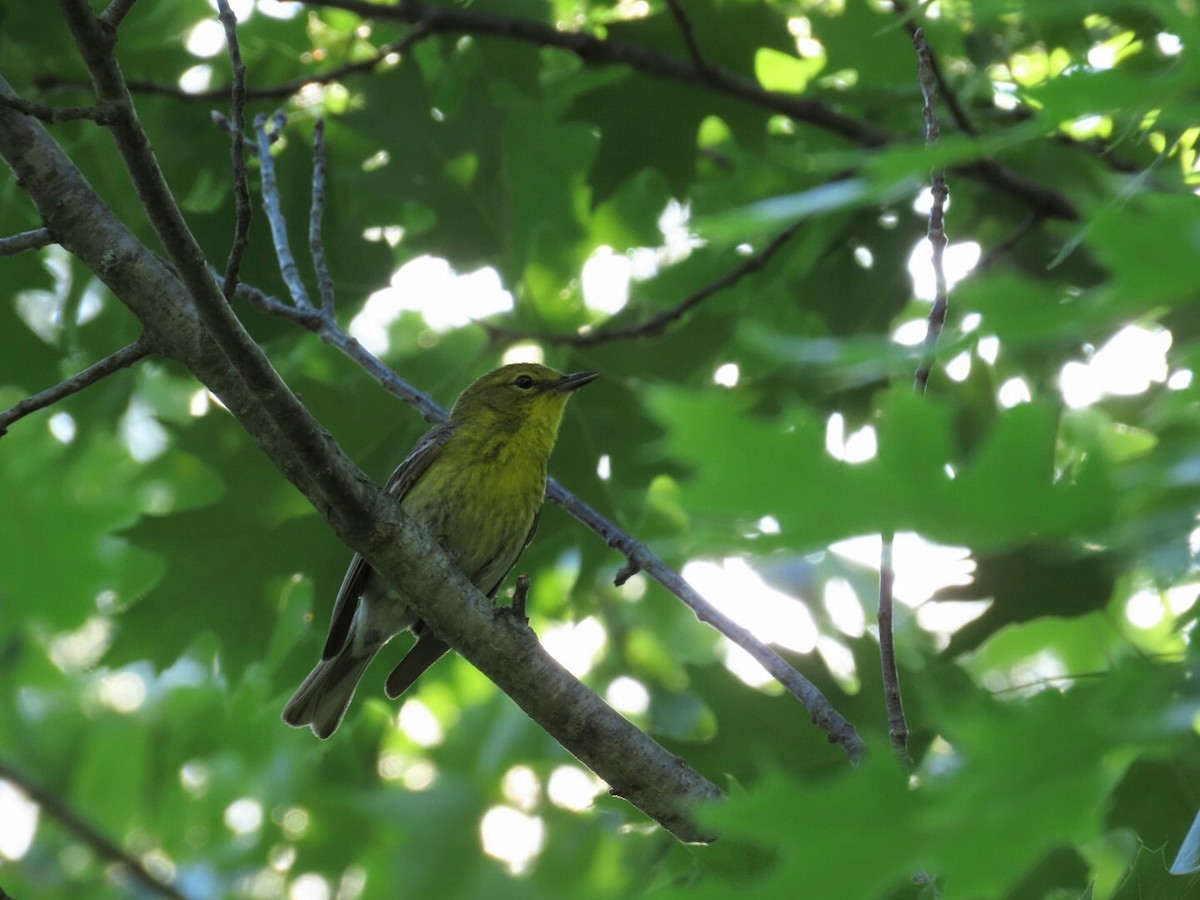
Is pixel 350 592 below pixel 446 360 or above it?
below

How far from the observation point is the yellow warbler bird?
6.65m

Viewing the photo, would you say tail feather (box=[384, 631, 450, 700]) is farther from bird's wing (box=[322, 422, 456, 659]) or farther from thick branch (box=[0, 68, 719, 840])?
thick branch (box=[0, 68, 719, 840])

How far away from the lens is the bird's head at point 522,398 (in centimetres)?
683

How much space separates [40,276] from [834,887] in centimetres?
610

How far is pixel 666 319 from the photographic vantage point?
6.15 meters

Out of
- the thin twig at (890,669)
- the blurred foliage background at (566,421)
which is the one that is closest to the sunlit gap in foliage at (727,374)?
the blurred foliage background at (566,421)

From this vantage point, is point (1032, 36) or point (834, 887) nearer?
point (834, 887)

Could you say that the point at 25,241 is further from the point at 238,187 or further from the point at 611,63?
the point at 611,63

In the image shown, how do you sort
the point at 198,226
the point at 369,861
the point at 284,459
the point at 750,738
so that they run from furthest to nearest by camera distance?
the point at 369,861, the point at 198,226, the point at 750,738, the point at 284,459

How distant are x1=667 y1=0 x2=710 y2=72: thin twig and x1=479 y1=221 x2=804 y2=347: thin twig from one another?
860 mm

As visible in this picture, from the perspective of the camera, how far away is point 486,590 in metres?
7.20

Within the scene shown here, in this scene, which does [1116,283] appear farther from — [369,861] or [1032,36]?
[369,861]

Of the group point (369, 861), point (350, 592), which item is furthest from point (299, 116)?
point (369, 861)

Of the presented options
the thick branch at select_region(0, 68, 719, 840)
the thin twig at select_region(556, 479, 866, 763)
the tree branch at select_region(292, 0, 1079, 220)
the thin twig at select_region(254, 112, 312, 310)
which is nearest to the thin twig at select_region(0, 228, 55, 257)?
the thick branch at select_region(0, 68, 719, 840)
